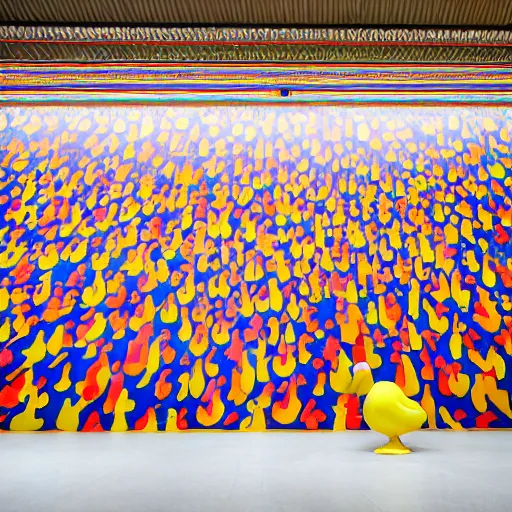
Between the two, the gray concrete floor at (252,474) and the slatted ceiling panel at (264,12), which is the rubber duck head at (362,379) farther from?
the slatted ceiling panel at (264,12)

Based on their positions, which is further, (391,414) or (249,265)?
(249,265)

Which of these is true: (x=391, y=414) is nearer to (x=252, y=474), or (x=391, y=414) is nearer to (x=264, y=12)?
(x=252, y=474)

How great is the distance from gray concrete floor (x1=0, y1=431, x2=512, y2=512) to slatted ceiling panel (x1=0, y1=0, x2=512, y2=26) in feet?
8.06

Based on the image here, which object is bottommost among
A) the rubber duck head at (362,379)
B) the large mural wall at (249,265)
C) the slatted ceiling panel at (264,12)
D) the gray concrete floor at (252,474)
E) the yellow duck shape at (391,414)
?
the gray concrete floor at (252,474)

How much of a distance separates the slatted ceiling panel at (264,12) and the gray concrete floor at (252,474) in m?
2.46

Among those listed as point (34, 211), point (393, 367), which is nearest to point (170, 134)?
point (34, 211)

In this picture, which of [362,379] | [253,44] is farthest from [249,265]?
[253,44]

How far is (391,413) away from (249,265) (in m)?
1.50

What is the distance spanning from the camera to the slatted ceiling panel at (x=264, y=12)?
2.96 meters

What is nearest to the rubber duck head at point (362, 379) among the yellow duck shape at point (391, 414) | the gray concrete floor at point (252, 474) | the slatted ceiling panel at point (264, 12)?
the yellow duck shape at point (391, 414)

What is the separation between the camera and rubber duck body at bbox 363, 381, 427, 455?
2.35 metres

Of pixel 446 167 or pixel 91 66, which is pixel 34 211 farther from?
pixel 446 167

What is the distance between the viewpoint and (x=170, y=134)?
380 centimetres

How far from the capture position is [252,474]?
75.6 inches
